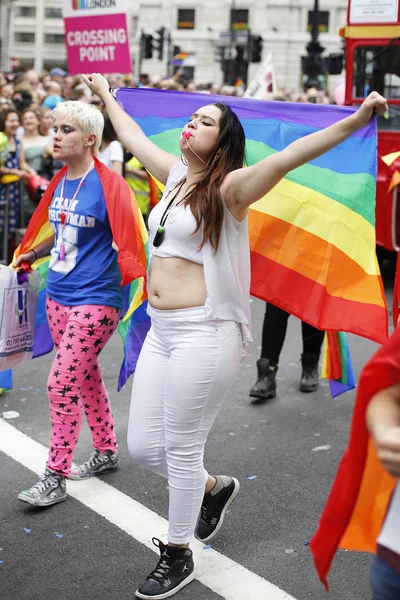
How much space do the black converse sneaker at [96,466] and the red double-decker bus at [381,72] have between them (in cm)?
626

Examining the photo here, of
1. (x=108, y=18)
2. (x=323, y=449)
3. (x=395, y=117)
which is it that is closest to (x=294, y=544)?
(x=323, y=449)

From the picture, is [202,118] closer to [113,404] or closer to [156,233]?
[156,233]

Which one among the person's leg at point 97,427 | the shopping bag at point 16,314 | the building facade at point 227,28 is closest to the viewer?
the person's leg at point 97,427

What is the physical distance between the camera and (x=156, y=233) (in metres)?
3.69

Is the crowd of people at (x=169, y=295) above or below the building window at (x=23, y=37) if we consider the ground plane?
below

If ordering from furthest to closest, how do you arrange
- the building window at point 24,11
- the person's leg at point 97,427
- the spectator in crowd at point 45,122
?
the building window at point 24,11, the spectator in crowd at point 45,122, the person's leg at point 97,427

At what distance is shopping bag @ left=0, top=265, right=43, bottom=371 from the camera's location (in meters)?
4.98

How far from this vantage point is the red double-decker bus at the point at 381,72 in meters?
A: 10.5

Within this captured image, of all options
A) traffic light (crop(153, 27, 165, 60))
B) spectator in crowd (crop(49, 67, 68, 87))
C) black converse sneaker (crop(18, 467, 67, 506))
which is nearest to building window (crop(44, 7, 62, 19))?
traffic light (crop(153, 27, 165, 60))

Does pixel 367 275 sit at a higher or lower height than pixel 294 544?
higher

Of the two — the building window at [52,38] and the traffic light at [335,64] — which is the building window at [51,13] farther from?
the traffic light at [335,64]

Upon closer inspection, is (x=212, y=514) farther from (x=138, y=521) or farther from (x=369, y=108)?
(x=369, y=108)

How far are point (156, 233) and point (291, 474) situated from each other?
1936 mm

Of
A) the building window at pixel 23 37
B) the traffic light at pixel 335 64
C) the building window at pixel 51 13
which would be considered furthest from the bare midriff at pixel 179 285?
the building window at pixel 23 37
